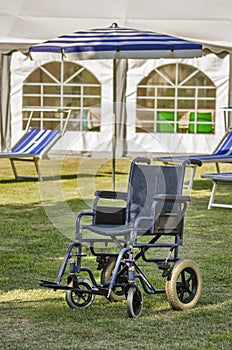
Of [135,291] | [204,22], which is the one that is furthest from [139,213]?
[204,22]

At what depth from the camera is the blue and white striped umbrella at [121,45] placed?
9.28 meters

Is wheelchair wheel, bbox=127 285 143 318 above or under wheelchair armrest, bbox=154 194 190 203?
under

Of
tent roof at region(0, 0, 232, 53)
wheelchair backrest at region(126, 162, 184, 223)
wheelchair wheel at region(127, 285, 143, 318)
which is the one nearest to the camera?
wheelchair wheel at region(127, 285, 143, 318)

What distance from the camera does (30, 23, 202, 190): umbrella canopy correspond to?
9.28 m

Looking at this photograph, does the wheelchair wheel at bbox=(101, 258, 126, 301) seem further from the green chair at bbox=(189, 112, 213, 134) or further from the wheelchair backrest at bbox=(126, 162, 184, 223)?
the green chair at bbox=(189, 112, 213, 134)

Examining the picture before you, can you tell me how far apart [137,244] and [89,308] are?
1.30ft

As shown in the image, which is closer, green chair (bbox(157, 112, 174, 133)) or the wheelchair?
the wheelchair

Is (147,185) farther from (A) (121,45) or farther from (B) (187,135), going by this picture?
(B) (187,135)

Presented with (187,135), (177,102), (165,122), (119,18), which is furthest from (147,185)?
(177,102)

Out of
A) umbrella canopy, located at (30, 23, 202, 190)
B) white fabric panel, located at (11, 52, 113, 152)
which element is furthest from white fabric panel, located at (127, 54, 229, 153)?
umbrella canopy, located at (30, 23, 202, 190)

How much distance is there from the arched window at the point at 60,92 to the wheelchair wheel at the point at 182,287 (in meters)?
10.2

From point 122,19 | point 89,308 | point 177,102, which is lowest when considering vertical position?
point 89,308

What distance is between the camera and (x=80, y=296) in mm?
4293

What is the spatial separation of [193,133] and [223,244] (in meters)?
7.89
